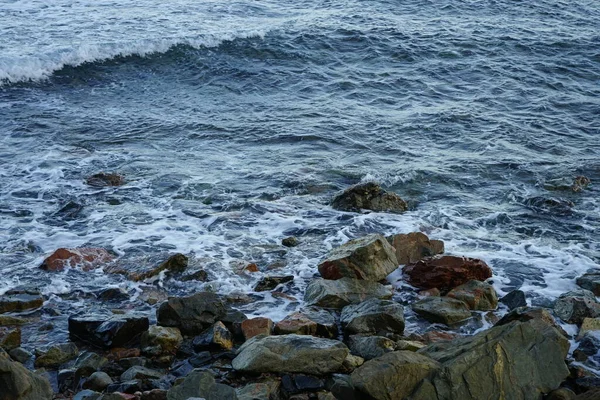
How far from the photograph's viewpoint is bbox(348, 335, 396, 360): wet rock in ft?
22.7

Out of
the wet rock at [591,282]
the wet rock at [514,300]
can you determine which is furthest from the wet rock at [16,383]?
the wet rock at [591,282]

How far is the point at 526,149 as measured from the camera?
1365 cm

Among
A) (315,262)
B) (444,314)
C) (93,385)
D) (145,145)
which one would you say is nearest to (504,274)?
(444,314)

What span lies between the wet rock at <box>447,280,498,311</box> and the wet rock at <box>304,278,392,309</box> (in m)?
0.75

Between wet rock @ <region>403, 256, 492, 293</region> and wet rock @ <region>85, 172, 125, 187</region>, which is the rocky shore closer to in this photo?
wet rock @ <region>403, 256, 492, 293</region>

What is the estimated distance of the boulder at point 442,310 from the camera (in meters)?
7.80

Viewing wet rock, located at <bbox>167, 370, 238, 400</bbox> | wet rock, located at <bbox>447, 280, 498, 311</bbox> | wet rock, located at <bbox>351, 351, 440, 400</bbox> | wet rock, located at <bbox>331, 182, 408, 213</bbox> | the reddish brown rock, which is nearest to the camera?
wet rock, located at <bbox>351, 351, 440, 400</bbox>

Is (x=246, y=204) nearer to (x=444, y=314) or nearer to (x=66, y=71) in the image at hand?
(x=444, y=314)

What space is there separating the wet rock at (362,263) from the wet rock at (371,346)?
145 cm

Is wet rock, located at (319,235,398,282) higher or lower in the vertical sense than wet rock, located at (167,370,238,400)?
lower

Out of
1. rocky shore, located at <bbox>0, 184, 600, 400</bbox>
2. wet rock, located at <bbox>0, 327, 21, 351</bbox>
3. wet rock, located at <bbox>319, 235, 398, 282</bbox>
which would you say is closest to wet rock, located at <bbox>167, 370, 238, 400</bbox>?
rocky shore, located at <bbox>0, 184, 600, 400</bbox>

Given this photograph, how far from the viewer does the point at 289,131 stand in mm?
14125

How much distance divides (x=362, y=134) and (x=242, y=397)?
8770mm

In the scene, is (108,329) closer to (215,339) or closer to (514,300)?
(215,339)
